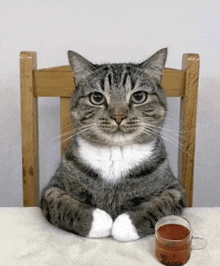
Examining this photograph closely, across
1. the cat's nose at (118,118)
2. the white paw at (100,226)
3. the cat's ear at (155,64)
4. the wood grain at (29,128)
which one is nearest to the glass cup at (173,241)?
the white paw at (100,226)

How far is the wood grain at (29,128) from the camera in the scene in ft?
3.62

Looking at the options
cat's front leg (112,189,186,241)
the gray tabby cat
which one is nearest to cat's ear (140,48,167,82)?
the gray tabby cat

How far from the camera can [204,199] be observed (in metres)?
1.51

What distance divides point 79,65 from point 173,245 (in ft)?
1.54

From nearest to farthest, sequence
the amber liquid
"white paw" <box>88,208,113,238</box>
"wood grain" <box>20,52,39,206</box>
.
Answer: the amber liquid < "white paw" <box>88,208,113,238</box> < "wood grain" <box>20,52,39,206</box>

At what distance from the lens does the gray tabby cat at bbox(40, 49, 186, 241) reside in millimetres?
850

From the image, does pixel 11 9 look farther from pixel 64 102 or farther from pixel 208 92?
Result: pixel 208 92

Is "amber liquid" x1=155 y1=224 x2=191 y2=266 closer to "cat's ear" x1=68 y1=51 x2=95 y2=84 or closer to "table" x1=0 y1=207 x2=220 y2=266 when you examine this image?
"table" x1=0 y1=207 x2=220 y2=266

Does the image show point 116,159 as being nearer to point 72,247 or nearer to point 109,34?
point 72,247

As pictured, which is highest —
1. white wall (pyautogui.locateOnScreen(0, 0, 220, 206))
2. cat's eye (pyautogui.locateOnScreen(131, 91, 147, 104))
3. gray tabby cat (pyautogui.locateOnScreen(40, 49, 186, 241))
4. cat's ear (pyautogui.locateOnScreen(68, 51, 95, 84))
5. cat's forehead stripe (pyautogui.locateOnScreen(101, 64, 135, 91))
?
white wall (pyautogui.locateOnScreen(0, 0, 220, 206))

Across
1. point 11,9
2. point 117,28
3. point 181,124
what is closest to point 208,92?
point 181,124

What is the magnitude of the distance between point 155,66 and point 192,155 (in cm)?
38

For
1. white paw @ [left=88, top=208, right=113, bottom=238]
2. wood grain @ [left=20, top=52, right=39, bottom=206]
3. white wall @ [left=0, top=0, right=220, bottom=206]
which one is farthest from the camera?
white wall @ [left=0, top=0, right=220, bottom=206]

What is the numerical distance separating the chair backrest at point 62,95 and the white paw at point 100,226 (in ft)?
1.31
